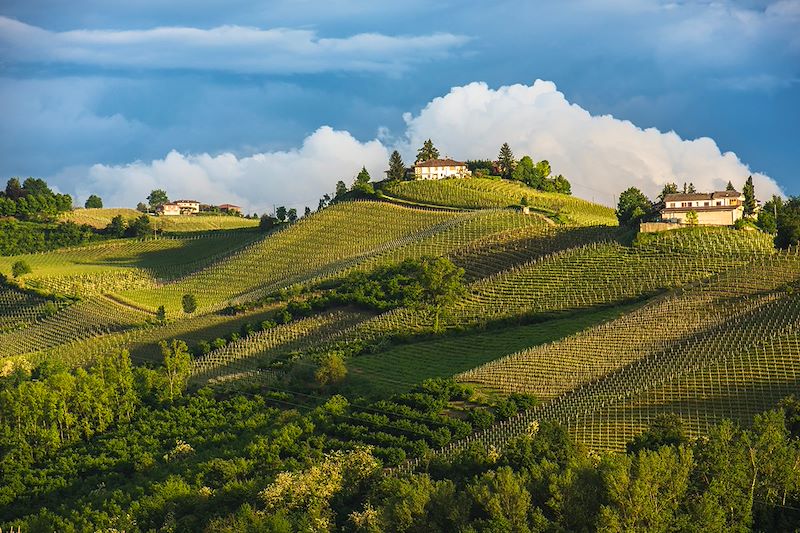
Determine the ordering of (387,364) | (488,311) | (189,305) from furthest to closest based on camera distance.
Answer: (189,305) → (488,311) → (387,364)

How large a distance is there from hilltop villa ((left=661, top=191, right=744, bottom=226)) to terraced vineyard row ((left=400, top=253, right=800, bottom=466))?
78.0ft

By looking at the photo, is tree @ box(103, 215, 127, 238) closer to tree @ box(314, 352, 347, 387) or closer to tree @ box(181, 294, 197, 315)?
tree @ box(181, 294, 197, 315)

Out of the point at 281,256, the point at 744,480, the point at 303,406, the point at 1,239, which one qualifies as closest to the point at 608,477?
the point at 744,480

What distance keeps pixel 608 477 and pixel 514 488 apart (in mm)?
3815

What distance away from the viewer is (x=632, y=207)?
12300 centimetres

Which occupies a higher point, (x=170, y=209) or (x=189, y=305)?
(x=170, y=209)

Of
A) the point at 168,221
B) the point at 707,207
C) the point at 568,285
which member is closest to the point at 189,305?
the point at 568,285

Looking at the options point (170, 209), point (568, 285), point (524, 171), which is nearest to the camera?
point (568, 285)

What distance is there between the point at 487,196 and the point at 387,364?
6188cm

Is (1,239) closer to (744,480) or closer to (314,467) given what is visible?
(314,467)

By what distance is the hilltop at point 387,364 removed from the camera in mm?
60500

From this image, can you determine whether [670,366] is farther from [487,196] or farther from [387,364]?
[487,196]

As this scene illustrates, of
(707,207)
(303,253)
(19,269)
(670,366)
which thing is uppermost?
(707,207)

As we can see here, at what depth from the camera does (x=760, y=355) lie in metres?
65.5
